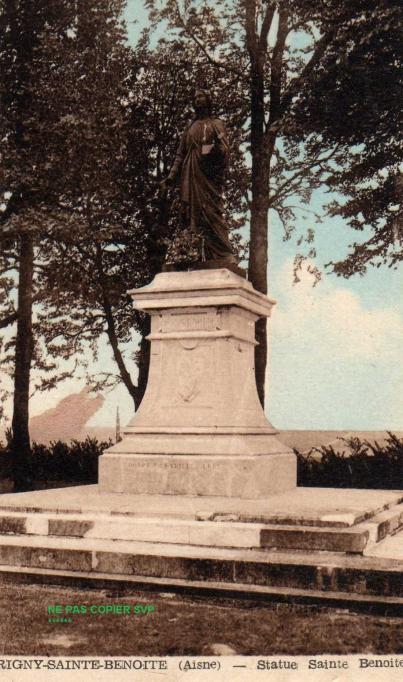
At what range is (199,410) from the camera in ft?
27.5

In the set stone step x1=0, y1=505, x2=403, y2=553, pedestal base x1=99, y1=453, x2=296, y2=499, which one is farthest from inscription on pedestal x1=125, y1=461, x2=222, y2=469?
stone step x1=0, y1=505, x2=403, y2=553

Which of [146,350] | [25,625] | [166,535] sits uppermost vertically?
[146,350]

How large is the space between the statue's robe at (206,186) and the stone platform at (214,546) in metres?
3.13

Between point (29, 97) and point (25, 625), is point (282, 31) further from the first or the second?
point (25, 625)

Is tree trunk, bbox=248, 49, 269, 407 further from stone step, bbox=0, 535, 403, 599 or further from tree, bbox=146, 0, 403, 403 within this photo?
stone step, bbox=0, 535, 403, 599

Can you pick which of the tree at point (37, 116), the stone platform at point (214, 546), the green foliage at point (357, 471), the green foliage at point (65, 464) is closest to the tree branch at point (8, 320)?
the tree at point (37, 116)

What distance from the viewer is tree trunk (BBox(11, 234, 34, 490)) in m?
17.0

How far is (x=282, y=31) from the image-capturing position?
16422mm

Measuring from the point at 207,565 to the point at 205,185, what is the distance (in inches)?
185

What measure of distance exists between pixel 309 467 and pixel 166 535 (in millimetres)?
7765

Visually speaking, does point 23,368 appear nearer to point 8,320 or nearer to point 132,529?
point 8,320

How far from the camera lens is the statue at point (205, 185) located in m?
9.07

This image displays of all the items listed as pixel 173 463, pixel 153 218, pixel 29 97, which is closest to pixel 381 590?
pixel 173 463
